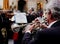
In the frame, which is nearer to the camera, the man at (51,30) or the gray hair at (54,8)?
the man at (51,30)

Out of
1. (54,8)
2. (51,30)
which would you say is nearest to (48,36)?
(51,30)

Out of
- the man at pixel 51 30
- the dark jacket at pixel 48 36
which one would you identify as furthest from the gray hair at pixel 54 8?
the dark jacket at pixel 48 36

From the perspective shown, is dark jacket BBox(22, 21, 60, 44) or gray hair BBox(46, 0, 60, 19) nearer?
dark jacket BBox(22, 21, 60, 44)

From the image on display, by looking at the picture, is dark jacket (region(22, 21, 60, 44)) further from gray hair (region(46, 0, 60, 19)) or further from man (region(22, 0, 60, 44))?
gray hair (region(46, 0, 60, 19))

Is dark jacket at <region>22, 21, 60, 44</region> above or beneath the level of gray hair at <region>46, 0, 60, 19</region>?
beneath

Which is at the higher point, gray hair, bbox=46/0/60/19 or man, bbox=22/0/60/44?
gray hair, bbox=46/0/60/19

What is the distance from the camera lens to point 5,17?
4.96 meters

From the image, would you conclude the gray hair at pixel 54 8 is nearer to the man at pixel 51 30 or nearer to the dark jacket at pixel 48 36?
the man at pixel 51 30

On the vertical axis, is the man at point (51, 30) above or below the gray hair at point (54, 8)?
below

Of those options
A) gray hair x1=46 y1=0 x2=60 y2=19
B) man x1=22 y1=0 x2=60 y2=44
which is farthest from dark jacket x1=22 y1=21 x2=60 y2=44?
gray hair x1=46 y1=0 x2=60 y2=19

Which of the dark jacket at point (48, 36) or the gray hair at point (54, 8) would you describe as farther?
the gray hair at point (54, 8)

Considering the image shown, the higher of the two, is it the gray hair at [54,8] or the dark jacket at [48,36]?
the gray hair at [54,8]

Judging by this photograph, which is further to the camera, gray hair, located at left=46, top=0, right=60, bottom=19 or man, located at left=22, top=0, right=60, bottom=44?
gray hair, located at left=46, top=0, right=60, bottom=19

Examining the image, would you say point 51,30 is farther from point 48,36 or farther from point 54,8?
point 54,8
